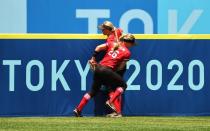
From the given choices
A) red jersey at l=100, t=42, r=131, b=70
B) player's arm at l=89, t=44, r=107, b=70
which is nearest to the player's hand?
player's arm at l=89, t=44, r=107, b=70

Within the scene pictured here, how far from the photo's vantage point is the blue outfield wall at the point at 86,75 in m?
13.4

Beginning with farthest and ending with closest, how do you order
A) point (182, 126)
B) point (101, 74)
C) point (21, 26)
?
point (21, 26) < point (101, 74) < point (182, 126)

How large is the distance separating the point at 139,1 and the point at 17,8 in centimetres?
285

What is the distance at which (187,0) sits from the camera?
18.4 m

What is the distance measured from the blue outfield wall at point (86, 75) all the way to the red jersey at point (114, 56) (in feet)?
1.19

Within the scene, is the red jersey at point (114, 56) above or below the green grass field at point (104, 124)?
above

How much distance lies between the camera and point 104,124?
11594mm

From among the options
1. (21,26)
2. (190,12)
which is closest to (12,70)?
(21,26)

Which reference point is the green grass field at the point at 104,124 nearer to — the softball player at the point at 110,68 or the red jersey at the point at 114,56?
the softball player at the point at 110,68

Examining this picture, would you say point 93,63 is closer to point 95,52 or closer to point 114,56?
point 95,52

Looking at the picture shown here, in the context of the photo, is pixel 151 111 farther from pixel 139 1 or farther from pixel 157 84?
pixel 139 1

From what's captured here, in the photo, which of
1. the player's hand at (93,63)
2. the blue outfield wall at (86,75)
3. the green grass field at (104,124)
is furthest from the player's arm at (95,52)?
the green grass field at (104,124)

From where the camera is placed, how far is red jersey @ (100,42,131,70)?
13195mm

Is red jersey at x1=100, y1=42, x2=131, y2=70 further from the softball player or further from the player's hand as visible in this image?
the player's hand
